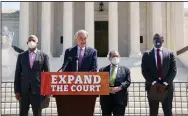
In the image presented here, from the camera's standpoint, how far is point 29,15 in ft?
101

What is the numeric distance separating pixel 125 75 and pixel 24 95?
8.55 ft

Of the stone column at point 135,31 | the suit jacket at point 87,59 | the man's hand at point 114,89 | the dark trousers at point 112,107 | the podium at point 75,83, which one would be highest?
the stone column at point 135,31

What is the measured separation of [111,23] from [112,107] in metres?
Result: 19.8

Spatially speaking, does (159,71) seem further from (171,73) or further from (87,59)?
(87,59)

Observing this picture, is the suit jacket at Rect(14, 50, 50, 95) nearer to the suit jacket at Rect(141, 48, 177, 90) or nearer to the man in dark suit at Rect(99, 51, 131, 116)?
the man in dark suit at Rect(99, 51, 131, 116)

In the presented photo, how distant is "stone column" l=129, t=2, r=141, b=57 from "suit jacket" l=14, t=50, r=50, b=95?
2040cm

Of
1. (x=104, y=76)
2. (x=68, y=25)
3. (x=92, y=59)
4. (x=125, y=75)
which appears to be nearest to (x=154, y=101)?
(x=125, y=75)

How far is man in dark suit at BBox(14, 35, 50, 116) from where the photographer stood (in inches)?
356

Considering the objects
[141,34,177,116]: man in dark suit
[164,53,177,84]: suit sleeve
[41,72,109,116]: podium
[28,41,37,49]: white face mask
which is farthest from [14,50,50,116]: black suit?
[164,53,177,84]: suit sleeve

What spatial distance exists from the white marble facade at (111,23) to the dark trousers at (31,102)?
19.4 metres

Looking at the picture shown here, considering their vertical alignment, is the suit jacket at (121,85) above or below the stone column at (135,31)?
below

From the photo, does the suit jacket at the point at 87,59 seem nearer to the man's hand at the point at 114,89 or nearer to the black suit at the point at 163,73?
the man's hand at the point at 114,89

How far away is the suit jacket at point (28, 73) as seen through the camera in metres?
9.06

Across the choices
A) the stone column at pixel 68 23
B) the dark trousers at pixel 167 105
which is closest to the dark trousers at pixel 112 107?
the dark trousers at pixel 167 105
